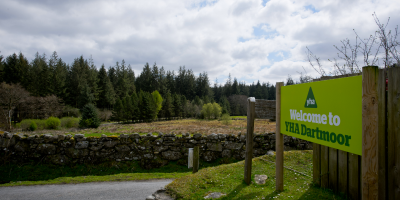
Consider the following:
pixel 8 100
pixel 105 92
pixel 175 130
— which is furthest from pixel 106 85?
pixel 175 130

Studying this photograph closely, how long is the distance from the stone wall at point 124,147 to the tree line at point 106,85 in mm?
36776

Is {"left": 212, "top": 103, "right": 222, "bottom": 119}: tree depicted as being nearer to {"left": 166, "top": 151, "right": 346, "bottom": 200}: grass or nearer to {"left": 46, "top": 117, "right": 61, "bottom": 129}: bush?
{"left": 46, "top": 117, "right": 61, "bottom": 129}: bush

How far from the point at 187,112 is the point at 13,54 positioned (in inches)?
1710

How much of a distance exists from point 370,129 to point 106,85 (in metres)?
58.8

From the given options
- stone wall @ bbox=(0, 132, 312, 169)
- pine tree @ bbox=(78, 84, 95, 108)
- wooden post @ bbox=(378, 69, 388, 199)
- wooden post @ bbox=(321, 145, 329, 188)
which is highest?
pine tree @ bbox=(78, 84, 95, 108)

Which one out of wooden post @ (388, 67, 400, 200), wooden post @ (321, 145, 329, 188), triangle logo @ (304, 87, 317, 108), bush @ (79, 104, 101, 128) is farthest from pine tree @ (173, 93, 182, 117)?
wooden post @ (388, 67, 400, 200)

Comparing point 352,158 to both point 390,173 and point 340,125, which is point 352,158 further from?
point 340,125

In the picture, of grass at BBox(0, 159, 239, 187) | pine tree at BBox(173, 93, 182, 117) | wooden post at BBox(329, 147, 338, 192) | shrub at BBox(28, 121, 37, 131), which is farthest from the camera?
pine tree at BBox(173, 93, 182, 117)

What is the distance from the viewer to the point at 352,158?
3.29 meters

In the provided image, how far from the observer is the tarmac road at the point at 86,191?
5.47 metres

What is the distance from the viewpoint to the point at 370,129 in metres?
2.17

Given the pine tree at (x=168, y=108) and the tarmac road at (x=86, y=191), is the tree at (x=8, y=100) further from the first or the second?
the pine tree at (x=168, y=108)

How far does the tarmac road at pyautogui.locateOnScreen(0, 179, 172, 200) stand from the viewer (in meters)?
5.47

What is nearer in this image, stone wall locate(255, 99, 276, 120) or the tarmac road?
stone wall locate(255, 99, 276, 120)
